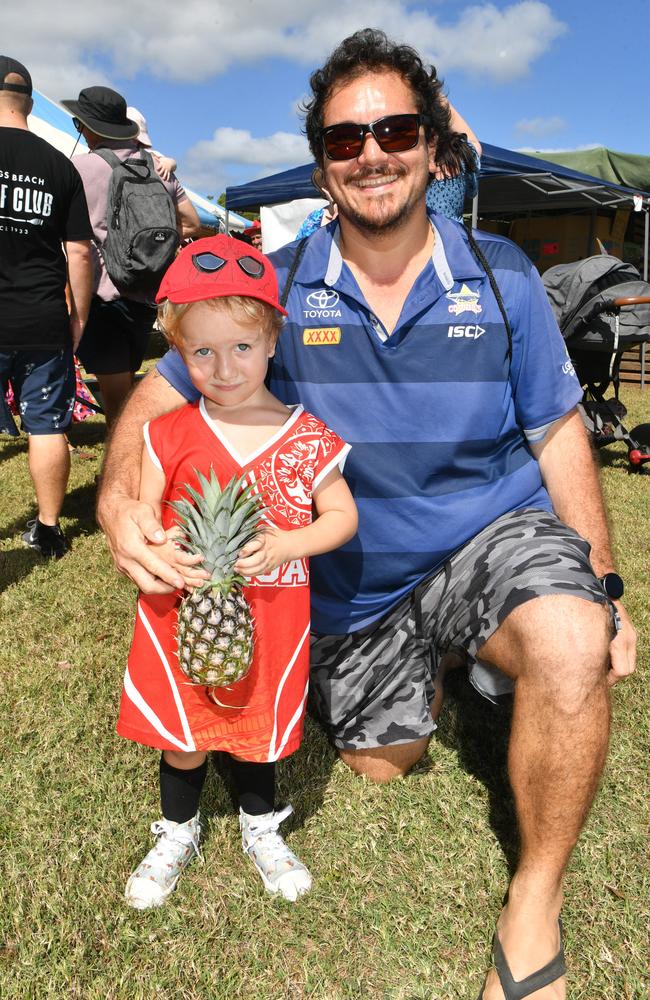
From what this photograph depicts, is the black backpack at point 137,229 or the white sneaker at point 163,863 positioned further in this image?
the black backpack at point 137,229

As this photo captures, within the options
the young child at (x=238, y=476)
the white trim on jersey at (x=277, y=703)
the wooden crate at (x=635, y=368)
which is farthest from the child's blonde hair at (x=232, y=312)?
the wooden crate at (x=635, y=368)

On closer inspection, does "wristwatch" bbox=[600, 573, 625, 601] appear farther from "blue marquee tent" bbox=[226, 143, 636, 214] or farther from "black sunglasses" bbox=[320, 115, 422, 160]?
"blue marquee tent" bbox=[226, 143, 636, 214]

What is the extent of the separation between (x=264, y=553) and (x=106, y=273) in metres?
4.62

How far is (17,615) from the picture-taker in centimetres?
444

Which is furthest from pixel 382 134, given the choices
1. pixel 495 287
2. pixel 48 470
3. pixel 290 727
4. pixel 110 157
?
pixel 110 157

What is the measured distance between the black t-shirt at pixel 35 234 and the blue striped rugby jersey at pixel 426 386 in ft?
8.90

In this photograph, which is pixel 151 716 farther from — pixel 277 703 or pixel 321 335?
pixel 321 335

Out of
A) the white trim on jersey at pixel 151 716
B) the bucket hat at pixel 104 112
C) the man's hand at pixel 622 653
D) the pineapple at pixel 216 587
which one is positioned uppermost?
the bucket hat at pixel 104 112

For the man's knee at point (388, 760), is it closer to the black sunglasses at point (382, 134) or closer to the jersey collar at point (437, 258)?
the jersey collar at point (437, 258)

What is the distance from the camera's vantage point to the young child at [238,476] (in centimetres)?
226

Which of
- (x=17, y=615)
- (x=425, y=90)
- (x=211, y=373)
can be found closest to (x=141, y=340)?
(x=17, y=615)

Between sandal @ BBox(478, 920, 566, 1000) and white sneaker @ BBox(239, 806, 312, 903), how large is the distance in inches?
26.7

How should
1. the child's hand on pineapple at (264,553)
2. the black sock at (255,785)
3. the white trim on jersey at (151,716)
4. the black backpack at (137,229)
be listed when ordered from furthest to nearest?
the black backpack at (137,229) → the black sock at (255,785) → the white trim on jersey at (151,716) → the child's hand on pineapple at (264,553)

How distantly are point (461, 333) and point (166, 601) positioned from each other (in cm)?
144
